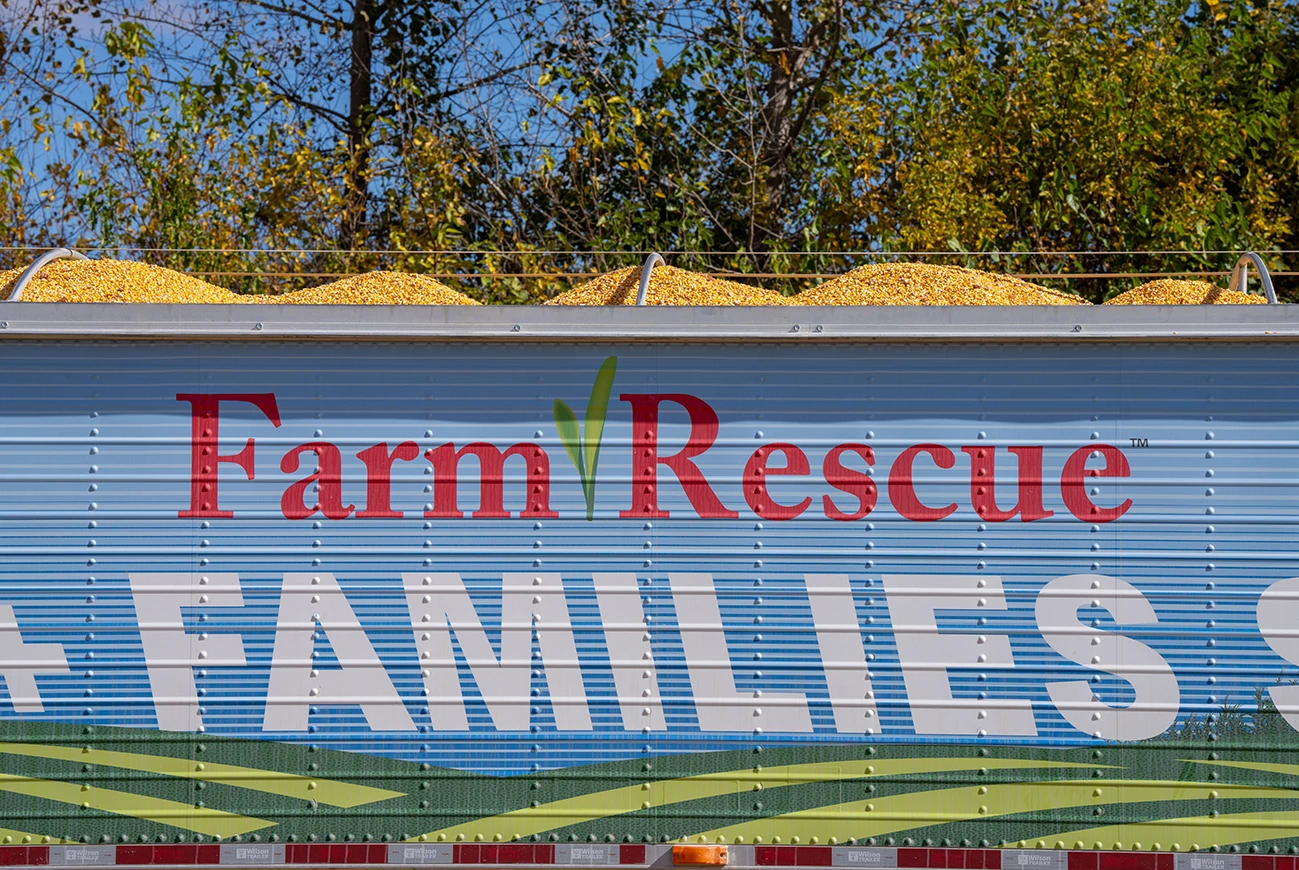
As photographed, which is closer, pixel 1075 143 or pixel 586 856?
pixel 586 856

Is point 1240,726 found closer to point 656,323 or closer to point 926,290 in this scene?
point 926,290

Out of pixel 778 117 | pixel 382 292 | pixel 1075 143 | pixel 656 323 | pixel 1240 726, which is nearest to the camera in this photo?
pixel 1240 726

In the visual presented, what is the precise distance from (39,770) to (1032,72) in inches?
421

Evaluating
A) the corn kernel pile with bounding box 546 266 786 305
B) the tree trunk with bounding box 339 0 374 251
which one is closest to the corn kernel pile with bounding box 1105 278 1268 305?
the corn kernel pile with bounding box 546 266 786 305

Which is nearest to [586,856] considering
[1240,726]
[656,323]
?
[656,323]

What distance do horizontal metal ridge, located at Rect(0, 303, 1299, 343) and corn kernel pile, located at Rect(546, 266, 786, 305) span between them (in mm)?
1228

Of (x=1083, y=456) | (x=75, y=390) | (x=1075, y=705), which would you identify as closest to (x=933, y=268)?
(x=1083, y=456)

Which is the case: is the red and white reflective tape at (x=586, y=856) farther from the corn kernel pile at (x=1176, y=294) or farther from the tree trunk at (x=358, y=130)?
the tree trunk at (x=358, y=130)

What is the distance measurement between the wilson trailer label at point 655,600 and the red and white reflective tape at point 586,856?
0.02m

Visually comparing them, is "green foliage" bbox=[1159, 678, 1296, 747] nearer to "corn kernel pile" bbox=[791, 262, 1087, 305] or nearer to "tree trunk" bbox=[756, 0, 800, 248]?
"corn kernel pile" bbox=[791, 262, 1087, 305]

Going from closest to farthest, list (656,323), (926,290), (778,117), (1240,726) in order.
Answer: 1. (1240,726)
2. (656,323)
3. (926,290)
4. (778,117)

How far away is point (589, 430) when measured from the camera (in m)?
5.13

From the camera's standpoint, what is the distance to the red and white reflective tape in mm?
4973

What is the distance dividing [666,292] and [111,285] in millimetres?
2679
